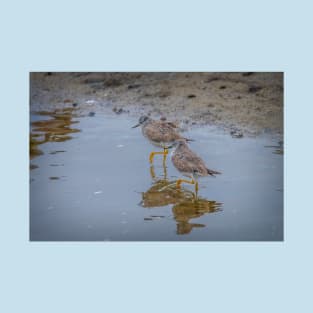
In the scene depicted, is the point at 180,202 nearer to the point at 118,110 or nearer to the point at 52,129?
the point at 52,129

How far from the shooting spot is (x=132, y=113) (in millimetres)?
11406

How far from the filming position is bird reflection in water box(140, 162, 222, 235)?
26.2 feet

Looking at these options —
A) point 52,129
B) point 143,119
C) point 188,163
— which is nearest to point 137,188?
point 188,163

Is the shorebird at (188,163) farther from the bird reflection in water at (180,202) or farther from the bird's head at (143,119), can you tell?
the bird's head at (143,119)

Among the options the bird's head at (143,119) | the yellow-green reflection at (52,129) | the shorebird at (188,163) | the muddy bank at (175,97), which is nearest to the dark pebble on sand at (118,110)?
the muddy bank at (175,97)

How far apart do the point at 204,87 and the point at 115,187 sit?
3.26 metres

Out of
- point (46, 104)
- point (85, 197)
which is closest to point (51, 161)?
A: point (85, 197)

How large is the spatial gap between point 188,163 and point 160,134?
137cm

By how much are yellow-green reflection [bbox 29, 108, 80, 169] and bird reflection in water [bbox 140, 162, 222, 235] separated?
2.05 metres

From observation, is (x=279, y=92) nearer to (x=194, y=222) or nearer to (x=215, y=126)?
(x=215, y=126)

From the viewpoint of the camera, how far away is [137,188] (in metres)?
8.97

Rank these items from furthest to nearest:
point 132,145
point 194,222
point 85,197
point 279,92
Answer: point 132,145 < point 279,92 < point 85,197 < point 194,222

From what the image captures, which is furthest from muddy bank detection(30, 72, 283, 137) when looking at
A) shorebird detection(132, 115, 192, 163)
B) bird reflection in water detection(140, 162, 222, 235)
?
bird reflection in water detection(140, 162, 222, 235)

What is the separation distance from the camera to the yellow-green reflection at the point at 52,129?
10039 millimetres
